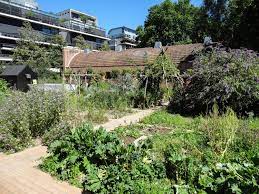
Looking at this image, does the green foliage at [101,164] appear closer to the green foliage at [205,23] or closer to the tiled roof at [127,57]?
the green foliage at [205,23]

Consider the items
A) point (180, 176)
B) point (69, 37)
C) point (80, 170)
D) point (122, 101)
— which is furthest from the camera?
point (69, 37)

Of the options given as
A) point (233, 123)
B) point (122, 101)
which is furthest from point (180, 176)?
point (122, 101)

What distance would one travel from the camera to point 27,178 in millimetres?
5289

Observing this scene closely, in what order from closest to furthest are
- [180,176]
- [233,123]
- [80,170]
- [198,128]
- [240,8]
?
[180,176], [80,170], [233,123], [198,128], [240,8]

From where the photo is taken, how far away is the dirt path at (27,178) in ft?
15.8

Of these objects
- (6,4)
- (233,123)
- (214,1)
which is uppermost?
(6,4)

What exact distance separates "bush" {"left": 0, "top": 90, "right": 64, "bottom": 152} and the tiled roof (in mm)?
15714

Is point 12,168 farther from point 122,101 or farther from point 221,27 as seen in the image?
point 221,27

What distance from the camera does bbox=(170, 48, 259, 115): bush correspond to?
409 inches

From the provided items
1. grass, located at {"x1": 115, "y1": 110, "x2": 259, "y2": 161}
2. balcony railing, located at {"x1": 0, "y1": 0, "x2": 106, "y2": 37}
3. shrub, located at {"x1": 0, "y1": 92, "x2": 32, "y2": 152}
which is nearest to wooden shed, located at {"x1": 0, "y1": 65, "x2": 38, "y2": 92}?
shrub, located at {"x1": 0, "y1": 92, "x2": 32, "y2": 152}

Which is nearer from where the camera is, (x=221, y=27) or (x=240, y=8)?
(x=240, y=8)

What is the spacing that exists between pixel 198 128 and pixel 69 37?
213 feet

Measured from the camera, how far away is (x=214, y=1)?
27547 mm

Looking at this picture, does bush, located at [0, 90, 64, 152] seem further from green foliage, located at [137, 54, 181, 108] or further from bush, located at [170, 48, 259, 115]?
green foliage, located at [137, 54, 181, 108]
